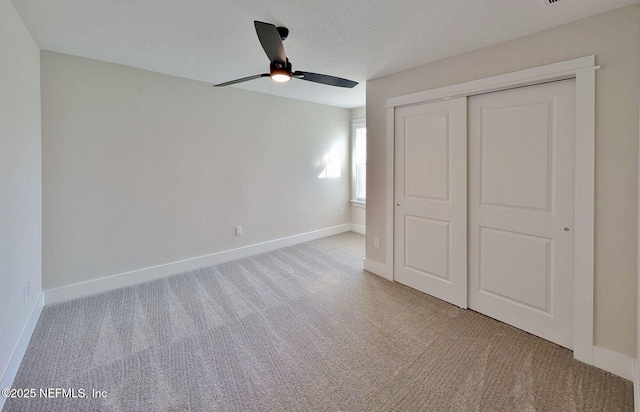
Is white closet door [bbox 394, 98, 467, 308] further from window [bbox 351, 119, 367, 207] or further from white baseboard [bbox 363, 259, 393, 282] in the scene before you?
window [bbox 351, 119, 367, 207]

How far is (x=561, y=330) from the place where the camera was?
88.8 inches

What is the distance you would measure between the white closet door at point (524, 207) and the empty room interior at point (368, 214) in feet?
0.05

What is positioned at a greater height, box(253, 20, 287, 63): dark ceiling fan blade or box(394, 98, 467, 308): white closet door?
box(253, 20, 287, 63): dark ceiling fan blade

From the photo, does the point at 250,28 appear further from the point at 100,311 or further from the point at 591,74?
the point at 100,311

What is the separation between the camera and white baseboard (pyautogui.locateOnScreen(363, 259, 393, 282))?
3561 millimetres

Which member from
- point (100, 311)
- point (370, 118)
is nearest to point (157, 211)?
point (100, 311)

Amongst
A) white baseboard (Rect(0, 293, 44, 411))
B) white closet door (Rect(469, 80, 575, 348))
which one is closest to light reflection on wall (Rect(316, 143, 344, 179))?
white closet door (Rect(469, 80, 575, 348))

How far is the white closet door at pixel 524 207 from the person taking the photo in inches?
87.2

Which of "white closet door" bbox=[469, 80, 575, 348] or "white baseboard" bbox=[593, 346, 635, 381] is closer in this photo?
"white baseboard" bbox=[593, 346, 635, 381]

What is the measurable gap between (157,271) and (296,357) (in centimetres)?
237

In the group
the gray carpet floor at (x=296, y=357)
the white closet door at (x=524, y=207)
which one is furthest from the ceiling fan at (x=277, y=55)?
the gray carpet floor at (x=296, y=357)

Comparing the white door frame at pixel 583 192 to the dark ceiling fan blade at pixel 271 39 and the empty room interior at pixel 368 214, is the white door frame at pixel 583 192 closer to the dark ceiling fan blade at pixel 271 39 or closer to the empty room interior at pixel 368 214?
the empty room interior at pixel 368 214

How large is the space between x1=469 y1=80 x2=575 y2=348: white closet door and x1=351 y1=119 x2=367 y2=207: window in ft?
10.3

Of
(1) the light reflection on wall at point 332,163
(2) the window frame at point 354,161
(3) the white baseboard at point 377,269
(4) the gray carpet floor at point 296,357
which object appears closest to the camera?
(4) the gray carpet floor at point 296,357
